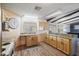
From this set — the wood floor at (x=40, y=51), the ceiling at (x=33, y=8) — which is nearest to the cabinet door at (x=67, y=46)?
the wood floor at (x=40, y=51)

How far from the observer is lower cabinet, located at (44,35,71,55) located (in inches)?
87.8

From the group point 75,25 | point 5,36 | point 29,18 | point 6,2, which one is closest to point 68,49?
point 75,25

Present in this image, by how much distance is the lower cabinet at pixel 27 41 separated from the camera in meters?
2.28

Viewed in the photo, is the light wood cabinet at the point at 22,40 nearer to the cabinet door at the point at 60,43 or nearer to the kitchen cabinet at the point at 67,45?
the cabinet door at the point at 60,43

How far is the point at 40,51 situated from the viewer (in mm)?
2346

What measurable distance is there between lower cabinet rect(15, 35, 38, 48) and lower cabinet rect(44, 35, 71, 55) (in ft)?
0.75

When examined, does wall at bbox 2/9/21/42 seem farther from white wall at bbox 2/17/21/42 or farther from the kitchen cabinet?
the kitchen cabinet

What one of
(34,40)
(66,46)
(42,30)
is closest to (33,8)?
(42,30)

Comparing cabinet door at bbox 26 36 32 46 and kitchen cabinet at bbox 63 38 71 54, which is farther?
cabinet door at bbox 26 36 32 46

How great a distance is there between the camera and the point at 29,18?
2.29 m

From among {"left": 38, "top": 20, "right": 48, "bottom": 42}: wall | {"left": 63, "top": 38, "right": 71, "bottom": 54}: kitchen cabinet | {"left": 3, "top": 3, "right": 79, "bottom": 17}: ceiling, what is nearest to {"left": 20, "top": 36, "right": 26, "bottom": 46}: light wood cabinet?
{"left": 38, "top": 20, "right": 48, "bottom": 42}: wall

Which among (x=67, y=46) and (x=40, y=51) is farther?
(x=40, y=51)

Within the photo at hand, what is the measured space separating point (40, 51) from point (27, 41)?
0.31 meters

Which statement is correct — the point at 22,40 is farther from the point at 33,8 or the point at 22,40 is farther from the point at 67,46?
the point at 67,46
